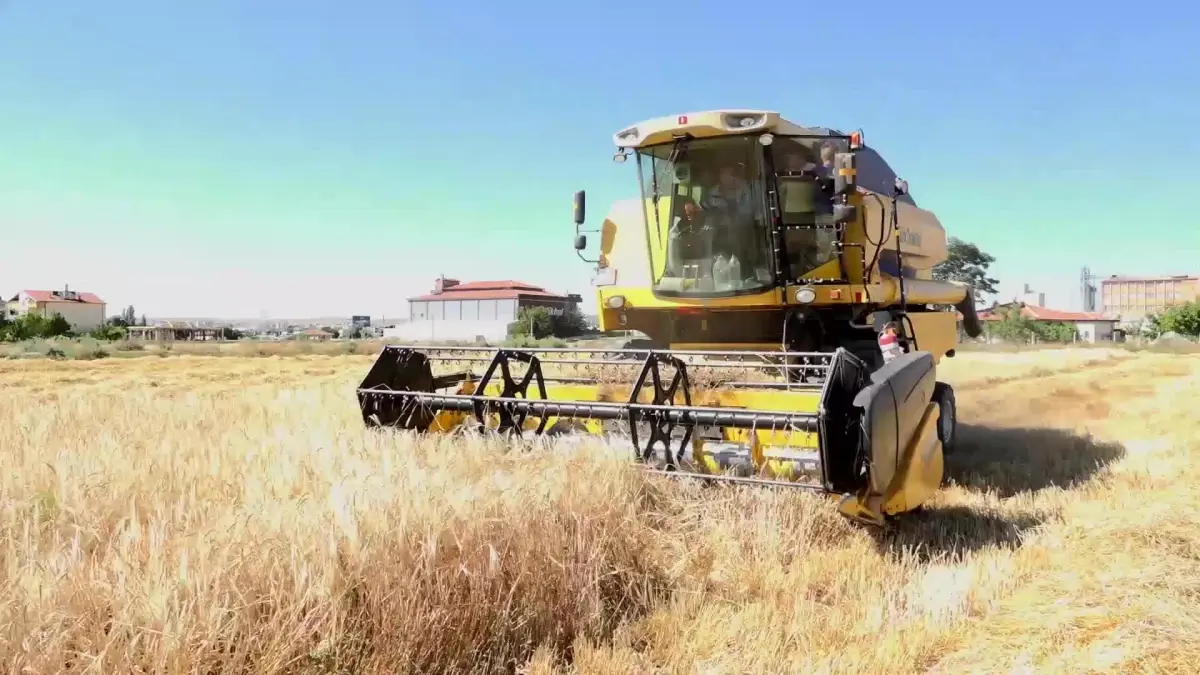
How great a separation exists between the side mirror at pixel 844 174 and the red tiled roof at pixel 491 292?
180 ft

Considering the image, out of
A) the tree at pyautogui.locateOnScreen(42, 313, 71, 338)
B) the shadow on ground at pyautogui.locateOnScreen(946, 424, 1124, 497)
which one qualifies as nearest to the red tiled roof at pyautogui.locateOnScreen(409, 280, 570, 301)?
the tree at pyautogui.locateOnScreen(42, 313, 71, 338)

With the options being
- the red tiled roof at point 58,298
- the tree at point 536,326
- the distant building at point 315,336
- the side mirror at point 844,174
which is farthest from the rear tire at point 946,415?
the red tiled roof at point 58,298

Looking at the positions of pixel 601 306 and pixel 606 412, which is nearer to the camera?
pixel 606 412

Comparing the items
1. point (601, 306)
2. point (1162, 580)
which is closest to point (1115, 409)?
point (601, 306)

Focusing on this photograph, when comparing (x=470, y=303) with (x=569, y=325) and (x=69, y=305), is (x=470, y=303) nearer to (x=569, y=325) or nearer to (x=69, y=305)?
(x=569, y=325)

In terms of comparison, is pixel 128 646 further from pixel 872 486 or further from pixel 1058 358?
pixel 1058 358

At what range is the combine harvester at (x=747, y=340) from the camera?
3721 millimetres

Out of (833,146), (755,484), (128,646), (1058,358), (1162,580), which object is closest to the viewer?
(128,646)

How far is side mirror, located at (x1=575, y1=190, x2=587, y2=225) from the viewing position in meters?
7.05

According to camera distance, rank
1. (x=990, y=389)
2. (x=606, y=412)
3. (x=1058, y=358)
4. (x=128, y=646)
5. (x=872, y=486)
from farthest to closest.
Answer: (x=1058, y=358) → (x=990, y=389) → (x=606, y=412) → (x=872, y=486) → (x=128, y=646)

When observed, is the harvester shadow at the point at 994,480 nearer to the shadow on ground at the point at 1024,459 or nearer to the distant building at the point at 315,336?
the shadow on ground at the point at 1024,459

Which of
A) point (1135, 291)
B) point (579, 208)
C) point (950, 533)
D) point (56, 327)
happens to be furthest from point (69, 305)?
point (1135, 291)

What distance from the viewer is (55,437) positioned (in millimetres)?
4398

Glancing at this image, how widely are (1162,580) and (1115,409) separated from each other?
8073 millimetres
